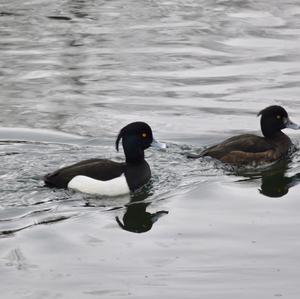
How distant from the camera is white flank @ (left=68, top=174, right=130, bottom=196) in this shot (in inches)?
461

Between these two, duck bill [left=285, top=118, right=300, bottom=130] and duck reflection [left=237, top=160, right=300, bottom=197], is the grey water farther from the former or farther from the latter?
duck bill [left=285, top=118, right=300, bottom=130]

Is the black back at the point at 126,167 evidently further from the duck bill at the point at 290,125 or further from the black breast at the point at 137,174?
the duck bill at the point at 290,125

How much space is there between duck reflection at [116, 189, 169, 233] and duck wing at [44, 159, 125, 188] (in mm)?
398

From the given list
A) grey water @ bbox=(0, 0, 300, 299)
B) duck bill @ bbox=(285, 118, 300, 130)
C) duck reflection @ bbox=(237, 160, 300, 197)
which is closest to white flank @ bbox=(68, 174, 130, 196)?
grey water @ bbox=(0, 0, 300, 299)

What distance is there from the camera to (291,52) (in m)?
18.6

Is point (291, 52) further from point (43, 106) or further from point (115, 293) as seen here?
point (115, 293)

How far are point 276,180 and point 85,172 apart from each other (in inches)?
90.9

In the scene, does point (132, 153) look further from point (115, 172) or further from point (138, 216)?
point (138, 216)

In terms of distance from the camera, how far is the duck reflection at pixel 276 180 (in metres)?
11.9

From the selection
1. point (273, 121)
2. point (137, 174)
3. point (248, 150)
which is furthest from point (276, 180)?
point (137, 174)

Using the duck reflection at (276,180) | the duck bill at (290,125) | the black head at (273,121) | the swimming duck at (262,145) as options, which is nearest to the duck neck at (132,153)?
the swimming duck at (262,145)

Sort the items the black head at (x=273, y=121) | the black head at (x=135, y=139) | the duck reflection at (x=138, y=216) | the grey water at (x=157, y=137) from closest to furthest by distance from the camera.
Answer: the grey water at (x=157, y=137) < the duck reflection at (x=138, y=216) < the black head at (x=135, y=139) < the black head at (x=273, y=121)

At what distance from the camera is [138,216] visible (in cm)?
1109

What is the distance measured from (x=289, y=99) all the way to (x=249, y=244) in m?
6.16
